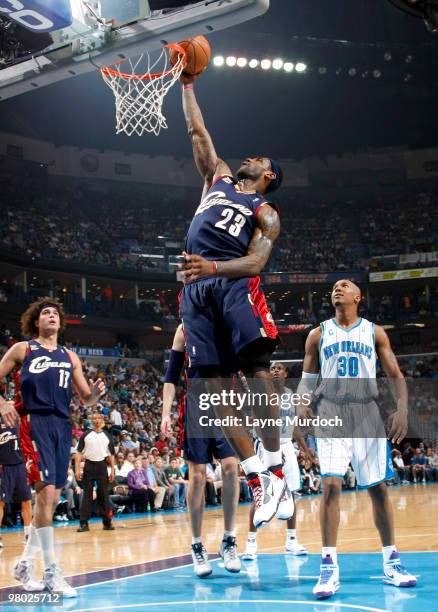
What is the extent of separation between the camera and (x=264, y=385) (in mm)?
4641

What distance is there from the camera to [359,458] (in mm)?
5641

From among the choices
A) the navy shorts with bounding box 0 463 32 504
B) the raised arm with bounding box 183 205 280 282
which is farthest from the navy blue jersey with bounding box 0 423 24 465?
the raised arm with bounding box 183 205 280 282

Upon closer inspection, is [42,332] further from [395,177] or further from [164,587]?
[395,177]

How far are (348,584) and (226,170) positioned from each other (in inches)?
129

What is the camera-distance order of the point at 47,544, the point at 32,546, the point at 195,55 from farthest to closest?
the point at 32,546, the point at 195,55, the point at 47,544

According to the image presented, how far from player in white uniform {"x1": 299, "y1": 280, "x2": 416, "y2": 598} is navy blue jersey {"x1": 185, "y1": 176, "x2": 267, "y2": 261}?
1360 mm

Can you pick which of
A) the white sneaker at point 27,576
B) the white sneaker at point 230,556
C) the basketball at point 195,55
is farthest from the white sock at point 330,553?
the basketball at point 195,55

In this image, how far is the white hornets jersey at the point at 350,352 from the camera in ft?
19.1

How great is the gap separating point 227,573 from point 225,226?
10.6 feet

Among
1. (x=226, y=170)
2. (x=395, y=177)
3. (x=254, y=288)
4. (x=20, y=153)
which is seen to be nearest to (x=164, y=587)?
(x=254, y=288)

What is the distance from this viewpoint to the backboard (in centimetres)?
598

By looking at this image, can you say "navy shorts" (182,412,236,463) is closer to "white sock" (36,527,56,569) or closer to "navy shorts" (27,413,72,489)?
"navy shorts" (27,413,72,489)

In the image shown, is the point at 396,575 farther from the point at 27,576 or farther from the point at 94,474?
the point at 94,474

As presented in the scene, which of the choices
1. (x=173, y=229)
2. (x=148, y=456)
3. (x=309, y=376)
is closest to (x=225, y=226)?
(x=309, y=376)
